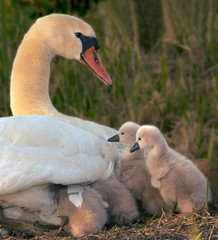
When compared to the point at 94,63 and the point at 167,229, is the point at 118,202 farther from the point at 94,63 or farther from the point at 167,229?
the point at 94,63

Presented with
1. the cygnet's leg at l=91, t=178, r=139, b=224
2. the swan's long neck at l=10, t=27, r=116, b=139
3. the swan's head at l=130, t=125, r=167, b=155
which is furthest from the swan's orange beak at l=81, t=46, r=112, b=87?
the cygnet's leg at l=91, t=178, r=139, b=224

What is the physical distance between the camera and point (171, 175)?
11.4 ft

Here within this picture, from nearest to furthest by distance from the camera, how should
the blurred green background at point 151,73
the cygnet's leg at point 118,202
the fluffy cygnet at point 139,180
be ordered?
the cygnet's leg at point 118,202 < the fluffy cygnet at point 139,180 < the blurred green background at point 151,73

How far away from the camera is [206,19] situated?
6.98 metres

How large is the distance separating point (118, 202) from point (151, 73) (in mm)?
2994

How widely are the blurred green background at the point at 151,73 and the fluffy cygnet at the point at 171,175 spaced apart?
3.63 feet

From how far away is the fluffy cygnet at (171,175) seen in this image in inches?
135

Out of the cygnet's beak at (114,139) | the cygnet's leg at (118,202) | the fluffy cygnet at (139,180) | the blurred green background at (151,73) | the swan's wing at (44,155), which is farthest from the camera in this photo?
the blurred green background at (151,73)

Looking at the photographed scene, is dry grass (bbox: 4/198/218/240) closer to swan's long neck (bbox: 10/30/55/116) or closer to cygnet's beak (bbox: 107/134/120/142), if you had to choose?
cygnet's beak (bbox: 107/134/120/142)

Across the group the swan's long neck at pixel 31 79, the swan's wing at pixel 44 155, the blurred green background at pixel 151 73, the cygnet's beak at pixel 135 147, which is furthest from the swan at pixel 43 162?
the blurred green background at pixel 151 73

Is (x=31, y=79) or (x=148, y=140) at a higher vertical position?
(x=31, y=79)

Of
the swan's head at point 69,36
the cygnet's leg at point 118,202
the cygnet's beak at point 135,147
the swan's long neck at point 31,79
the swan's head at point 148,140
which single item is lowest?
the cygnet's leg at point 118,202

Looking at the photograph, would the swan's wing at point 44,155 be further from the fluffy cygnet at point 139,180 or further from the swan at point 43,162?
the fluffy cygnet at point 139,180

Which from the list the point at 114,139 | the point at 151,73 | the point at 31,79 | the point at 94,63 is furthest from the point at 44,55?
the point at 151,73
